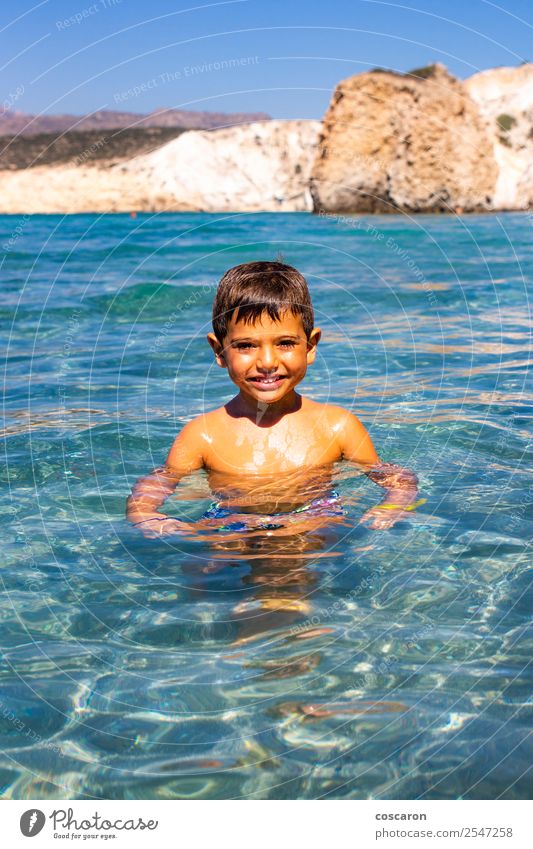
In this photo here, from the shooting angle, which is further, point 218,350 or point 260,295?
point 218,350

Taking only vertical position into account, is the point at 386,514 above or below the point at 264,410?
below

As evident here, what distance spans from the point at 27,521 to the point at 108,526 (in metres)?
0.42

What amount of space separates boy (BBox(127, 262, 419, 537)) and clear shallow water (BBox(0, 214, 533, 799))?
0.42 ft

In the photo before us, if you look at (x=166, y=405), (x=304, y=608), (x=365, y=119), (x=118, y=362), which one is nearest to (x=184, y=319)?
(x=118, y=362)

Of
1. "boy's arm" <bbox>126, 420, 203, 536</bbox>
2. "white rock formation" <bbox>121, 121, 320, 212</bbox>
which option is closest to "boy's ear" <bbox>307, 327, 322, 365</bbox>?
"boy's arm" <bbox>126, 420, 203, 536</bbox>

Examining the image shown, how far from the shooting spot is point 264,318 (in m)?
3.83

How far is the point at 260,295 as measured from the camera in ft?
12.7

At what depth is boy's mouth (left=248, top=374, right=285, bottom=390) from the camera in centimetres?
390

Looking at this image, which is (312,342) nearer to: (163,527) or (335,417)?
(335,417)

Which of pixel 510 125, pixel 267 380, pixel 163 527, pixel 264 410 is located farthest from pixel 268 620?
pixel 510 125

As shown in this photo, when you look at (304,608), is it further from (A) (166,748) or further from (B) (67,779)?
(B) (67,779)

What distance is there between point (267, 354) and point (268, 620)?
130 centimetres

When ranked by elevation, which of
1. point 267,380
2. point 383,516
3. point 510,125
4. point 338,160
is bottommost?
point 383,516

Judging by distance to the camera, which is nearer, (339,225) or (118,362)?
(118,362)
